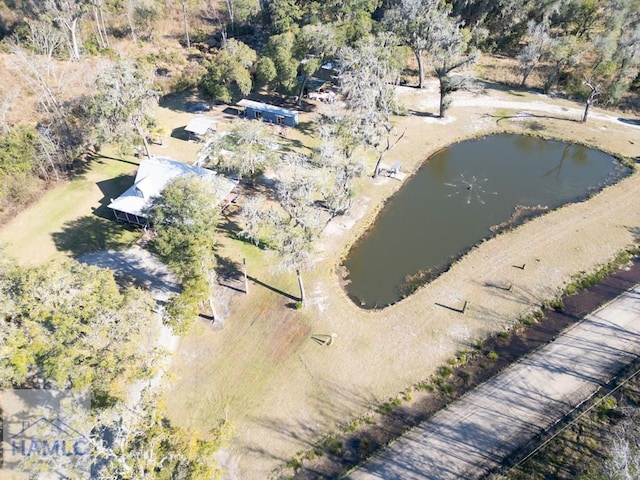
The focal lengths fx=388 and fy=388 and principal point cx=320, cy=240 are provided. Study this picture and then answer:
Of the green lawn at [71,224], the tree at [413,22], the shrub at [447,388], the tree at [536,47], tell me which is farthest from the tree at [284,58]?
the shrub at [447,388]

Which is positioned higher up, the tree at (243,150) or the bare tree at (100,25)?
the bare tree at (100,25)

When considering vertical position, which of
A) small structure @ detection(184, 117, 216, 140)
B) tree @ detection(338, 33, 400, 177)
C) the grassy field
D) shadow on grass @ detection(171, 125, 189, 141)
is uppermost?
tree @ detection(338, 33, 400, 177)

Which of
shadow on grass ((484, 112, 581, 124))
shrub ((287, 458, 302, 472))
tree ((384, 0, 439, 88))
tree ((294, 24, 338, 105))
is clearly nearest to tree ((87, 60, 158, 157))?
tree ((294, 24, 338, 105))

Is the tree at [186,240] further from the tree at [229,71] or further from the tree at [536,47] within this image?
the tree at [536,47]

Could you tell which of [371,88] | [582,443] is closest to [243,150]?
[371,88]

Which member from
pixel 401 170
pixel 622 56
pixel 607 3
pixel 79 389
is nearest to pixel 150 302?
pixel 79 389

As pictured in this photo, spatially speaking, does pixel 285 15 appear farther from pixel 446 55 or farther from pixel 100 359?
pixel 100 359

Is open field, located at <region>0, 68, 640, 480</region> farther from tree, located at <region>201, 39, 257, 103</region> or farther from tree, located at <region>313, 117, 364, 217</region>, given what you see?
tree, located at <region>201, 39, 257, 103</region>
